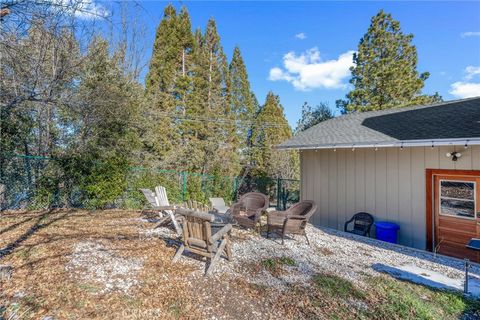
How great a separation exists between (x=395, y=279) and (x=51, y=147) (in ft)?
32.3

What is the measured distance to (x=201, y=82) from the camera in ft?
54.5

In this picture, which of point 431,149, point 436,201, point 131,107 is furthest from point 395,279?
point 131,107

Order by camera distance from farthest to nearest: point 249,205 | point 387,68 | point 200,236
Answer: point 387,68, point 249,205, point 200,236

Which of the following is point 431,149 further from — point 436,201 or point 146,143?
point 146,143

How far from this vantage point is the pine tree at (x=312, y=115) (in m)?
19.0

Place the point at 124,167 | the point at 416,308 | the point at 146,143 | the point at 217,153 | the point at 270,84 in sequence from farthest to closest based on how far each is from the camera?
the point at 270,84 → the point at 217,153 → the point at 146,143 → the point at 124,167 → the point at 416,308

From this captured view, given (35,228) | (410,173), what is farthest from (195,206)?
(410,173)

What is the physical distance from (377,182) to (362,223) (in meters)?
1.17

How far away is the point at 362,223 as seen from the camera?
698 centimetres

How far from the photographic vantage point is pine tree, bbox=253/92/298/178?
1518 cm

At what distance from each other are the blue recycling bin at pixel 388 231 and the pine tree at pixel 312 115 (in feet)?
42.9

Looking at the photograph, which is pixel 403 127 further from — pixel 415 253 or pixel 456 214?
pixel 415 253

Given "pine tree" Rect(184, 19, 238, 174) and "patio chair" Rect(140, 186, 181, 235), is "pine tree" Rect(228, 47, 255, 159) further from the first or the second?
"patio chair" Rect(140, 186, 181, 235)

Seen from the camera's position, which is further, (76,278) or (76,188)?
(76,188)
